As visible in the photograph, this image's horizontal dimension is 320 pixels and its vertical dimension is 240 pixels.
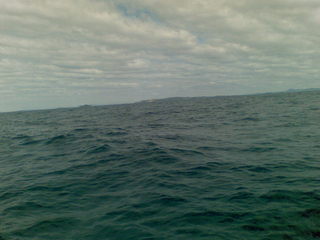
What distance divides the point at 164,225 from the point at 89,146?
12.6 metres

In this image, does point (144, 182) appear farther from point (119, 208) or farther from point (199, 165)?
point (199, 165)

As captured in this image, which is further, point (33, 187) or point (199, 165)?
point (199, 165)

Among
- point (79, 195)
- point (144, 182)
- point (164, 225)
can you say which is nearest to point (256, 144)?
point (144, 182)

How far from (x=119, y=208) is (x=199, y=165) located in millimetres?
5489

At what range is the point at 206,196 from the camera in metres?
7.35


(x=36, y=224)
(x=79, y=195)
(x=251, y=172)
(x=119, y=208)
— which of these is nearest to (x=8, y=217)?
(x=36, y=224)

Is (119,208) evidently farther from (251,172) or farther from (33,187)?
(251,172)

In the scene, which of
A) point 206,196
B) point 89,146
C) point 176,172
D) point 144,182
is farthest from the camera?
point 89,146

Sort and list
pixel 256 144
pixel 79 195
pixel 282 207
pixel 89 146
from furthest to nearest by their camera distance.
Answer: pixel 89 146 < pixel 256 144 < pixel 79 195 < pixel 282 207

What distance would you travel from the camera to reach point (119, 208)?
22.4 ft

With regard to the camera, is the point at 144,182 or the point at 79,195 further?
the point at 144,182

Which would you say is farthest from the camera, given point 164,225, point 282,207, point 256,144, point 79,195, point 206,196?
point 256,144

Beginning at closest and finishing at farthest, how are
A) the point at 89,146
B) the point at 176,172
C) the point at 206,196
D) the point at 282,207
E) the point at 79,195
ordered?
the point at 282,207, the point at 206,196, the point at 79,195, the point at 176,172, the point at 89,146

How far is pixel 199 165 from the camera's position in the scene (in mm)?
10781
